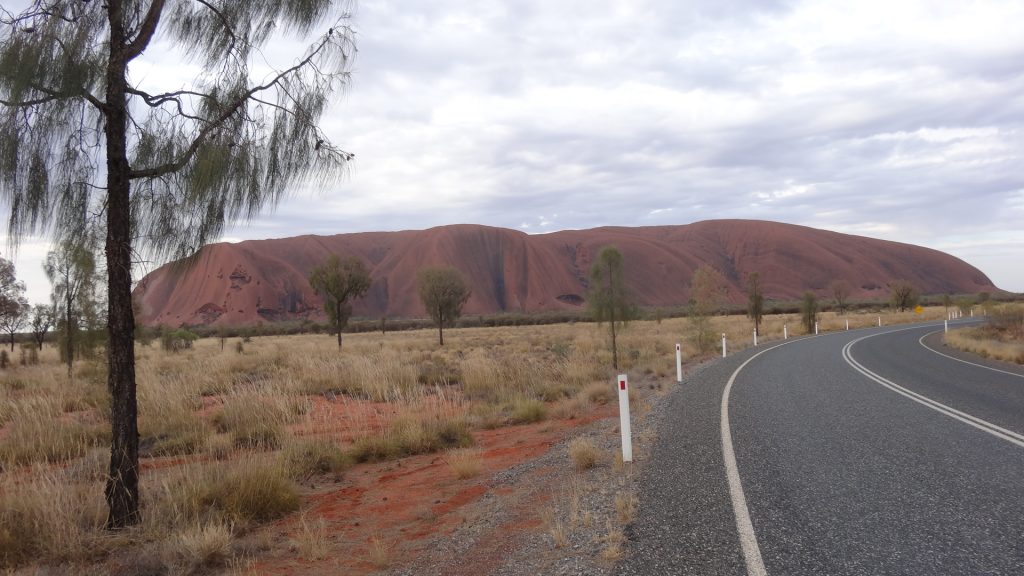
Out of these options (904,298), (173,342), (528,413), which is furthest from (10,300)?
(904,298)

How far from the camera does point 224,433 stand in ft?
Answer: 35.2

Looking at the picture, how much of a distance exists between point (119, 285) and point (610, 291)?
1849 centimetres

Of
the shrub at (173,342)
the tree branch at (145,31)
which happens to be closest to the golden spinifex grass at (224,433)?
the tree branch at (145,31)

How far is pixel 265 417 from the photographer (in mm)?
11219

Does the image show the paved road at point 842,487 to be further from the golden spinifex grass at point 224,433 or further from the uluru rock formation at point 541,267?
the uluru rock formation at point 541,267

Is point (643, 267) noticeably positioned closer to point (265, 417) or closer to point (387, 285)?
point (387, 285)

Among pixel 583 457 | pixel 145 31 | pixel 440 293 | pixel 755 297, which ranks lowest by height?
pixel 583 457

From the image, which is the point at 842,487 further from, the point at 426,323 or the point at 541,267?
the point at 541,267

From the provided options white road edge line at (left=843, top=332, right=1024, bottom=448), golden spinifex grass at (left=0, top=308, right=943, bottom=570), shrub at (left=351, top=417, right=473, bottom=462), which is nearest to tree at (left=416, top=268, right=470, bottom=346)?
golden spinifex grass at (left=0, top=308, right=943, bottom=570)

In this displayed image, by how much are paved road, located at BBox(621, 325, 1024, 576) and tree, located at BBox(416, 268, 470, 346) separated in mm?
32513

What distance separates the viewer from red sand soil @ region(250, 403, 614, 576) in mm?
5371

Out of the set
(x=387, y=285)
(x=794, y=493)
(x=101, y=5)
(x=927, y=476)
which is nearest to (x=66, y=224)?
(x=101, y=5)

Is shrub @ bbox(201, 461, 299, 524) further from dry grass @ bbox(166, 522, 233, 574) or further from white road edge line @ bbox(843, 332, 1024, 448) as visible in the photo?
white road edge line @ bbox(843, 332, 1024, 448)

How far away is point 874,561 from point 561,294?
347 feet
